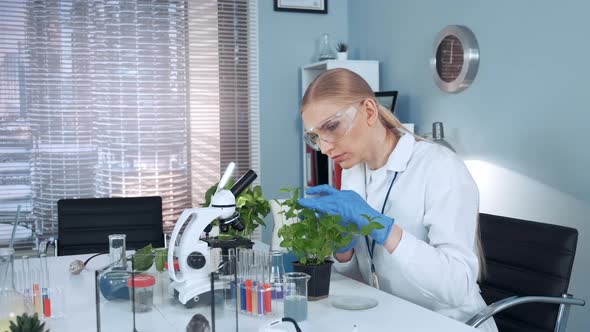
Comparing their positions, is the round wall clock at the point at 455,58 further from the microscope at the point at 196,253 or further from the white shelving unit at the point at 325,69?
the microscope at the point at 196,253

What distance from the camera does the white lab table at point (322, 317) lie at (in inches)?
50.2

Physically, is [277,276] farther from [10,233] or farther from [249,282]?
[10,233]

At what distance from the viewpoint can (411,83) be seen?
354cm

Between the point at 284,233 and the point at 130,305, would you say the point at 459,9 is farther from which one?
the point at 130,305

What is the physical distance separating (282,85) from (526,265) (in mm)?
2554

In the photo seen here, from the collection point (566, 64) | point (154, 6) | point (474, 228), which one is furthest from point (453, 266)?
point (154, 6)

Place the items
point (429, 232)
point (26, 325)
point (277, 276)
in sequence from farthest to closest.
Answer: point (429, 232), point (277, 276), point (26, 325)

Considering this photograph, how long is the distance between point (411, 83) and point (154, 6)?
1662 mm

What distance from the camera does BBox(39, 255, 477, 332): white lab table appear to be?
1.28 meters

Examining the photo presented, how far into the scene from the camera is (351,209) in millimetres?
1526

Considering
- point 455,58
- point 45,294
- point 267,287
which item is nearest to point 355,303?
point 267,287

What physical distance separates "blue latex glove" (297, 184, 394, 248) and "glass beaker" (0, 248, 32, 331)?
0.67 metres

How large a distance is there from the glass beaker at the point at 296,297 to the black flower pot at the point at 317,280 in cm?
11

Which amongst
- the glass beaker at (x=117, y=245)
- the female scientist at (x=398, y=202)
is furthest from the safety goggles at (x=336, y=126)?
the glass beaker at (x=117, y=245)
